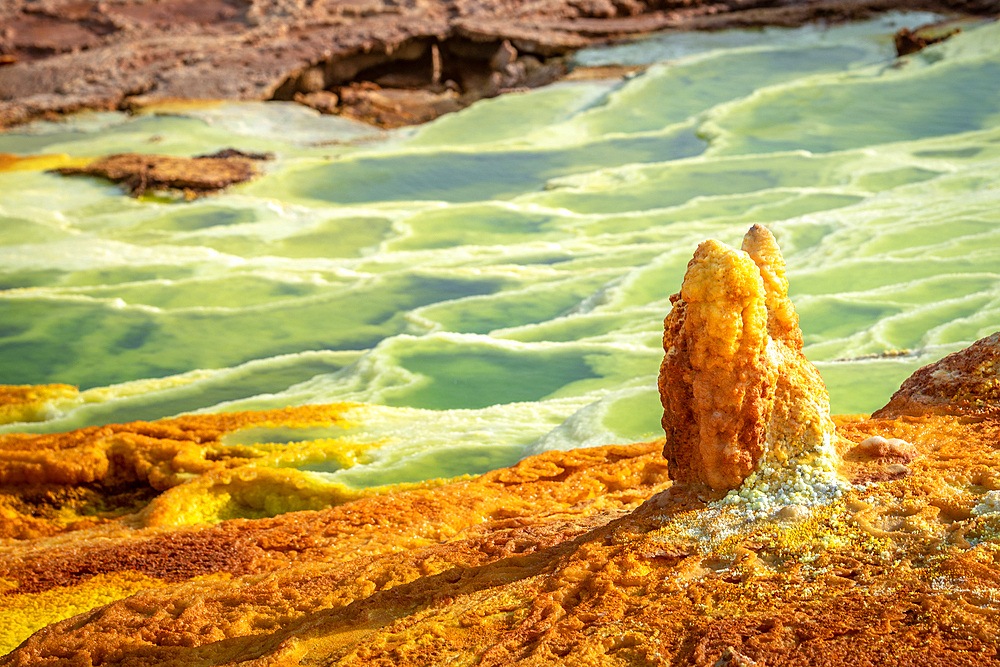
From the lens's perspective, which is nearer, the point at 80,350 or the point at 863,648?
the point at 863,648

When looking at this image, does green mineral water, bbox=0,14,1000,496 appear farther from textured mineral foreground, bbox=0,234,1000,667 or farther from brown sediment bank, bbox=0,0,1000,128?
textured mineral foreground, bbox=0,234,1000,667

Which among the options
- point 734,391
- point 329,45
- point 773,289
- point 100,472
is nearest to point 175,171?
point 329,45

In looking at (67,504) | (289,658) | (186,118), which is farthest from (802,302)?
(186,118)

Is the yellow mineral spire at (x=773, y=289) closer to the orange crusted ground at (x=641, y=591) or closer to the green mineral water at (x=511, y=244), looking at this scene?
the orange crusted ground at (x=641, y=591)

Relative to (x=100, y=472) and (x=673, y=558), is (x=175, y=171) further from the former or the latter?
(x=673, y=558)

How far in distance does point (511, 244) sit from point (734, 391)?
6689 millimetres

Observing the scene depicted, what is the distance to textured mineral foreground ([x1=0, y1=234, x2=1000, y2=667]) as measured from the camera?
2.17m

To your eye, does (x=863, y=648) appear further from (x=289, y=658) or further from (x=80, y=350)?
(x=80, y=350)

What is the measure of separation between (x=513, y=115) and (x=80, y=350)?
700cm

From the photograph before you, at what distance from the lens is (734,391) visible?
265 cm

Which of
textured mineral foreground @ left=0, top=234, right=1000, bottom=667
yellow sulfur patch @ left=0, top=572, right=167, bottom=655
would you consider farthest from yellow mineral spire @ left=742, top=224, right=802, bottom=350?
yellow sulfur patch @ left=0, top=572, right=167, bottom=655

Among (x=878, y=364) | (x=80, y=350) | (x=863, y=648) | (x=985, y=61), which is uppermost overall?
(x=985, y=61)

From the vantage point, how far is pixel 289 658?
7.95 ft

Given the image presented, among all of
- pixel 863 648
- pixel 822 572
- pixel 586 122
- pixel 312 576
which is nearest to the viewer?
pixel 863 648
